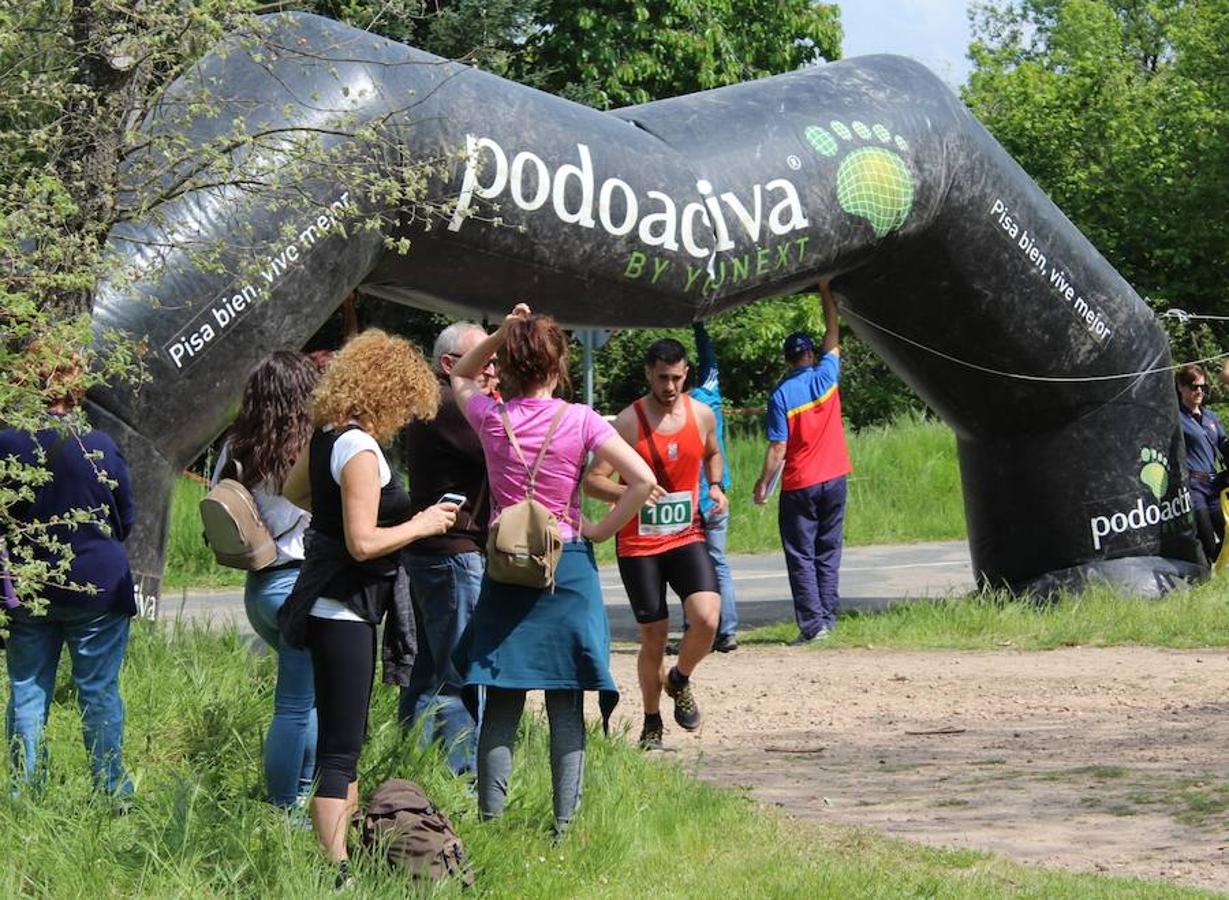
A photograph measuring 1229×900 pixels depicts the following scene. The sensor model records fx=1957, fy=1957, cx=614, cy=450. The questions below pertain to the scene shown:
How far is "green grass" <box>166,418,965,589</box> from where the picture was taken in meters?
18.7

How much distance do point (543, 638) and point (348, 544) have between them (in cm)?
86

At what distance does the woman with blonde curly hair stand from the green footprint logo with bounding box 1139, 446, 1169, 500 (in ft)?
22.9

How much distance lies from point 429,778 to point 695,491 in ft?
7.44

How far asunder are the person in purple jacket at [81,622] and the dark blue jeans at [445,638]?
1.09m

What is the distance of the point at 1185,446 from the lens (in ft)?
40.4

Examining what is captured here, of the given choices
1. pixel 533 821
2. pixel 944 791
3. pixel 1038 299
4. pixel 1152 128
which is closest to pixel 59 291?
pixel 533 821

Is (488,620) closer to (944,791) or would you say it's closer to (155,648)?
(944,791)

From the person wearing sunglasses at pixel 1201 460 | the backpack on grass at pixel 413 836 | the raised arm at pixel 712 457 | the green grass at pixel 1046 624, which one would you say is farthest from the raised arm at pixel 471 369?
the person wearing sunglasses at pixel 1201 460

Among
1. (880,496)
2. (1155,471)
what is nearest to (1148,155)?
(880,496)

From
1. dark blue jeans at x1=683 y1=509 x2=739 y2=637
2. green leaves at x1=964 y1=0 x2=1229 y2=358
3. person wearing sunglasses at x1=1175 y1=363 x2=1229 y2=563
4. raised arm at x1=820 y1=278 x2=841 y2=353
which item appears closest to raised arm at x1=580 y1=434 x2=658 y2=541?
raised arm at x1=820 y1=278 x2=841 y2=353

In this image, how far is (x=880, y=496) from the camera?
799 inches

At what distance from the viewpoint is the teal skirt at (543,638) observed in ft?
19.2

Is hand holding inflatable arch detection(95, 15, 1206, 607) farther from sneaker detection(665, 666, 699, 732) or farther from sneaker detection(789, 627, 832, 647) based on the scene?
sneaker detection(665, 666, 699, 732)

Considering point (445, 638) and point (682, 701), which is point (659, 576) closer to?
point (682, 701)
